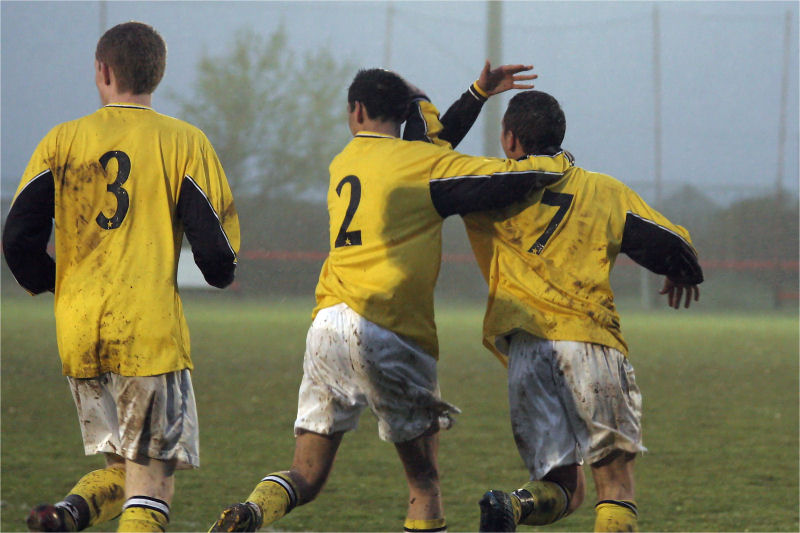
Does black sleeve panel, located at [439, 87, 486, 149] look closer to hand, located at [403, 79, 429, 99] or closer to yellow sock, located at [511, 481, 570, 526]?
hand, located at [403, 79, 429, 99]

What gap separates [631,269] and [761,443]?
767 inches

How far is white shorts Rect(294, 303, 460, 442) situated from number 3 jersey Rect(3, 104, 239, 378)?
0.46 metres

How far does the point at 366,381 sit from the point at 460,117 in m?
1.08

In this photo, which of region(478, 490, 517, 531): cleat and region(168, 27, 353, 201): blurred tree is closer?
region(478, 490, 517, 531): cleat

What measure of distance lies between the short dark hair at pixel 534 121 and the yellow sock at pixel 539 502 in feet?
3.91

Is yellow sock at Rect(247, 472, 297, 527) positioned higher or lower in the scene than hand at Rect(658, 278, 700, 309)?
lower

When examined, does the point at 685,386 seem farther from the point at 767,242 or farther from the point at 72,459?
the point at 767,242

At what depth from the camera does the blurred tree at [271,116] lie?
2917 centimetres

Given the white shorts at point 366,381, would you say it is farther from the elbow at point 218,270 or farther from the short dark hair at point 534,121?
the short dark hair at point 534,121

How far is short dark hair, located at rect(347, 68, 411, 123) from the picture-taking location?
360 cm

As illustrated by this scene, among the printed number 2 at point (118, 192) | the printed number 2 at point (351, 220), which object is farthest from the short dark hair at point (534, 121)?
the printed number 2 at point (118, 192)

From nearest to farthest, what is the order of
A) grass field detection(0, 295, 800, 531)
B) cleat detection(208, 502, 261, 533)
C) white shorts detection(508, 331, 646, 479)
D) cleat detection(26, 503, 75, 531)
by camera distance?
cleat detection(26, 503, 75, 531) < cleat detection(208, 502, 261, 533) < white shorts detection(508, 331, 646, 479) < grass field detection(0, 295, 800, 531)

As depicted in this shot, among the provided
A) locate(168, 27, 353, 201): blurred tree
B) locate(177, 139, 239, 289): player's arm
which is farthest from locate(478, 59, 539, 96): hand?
locate(168, 27, 353, 201): blurred tree

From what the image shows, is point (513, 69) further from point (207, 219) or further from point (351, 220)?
point (207, 219)
